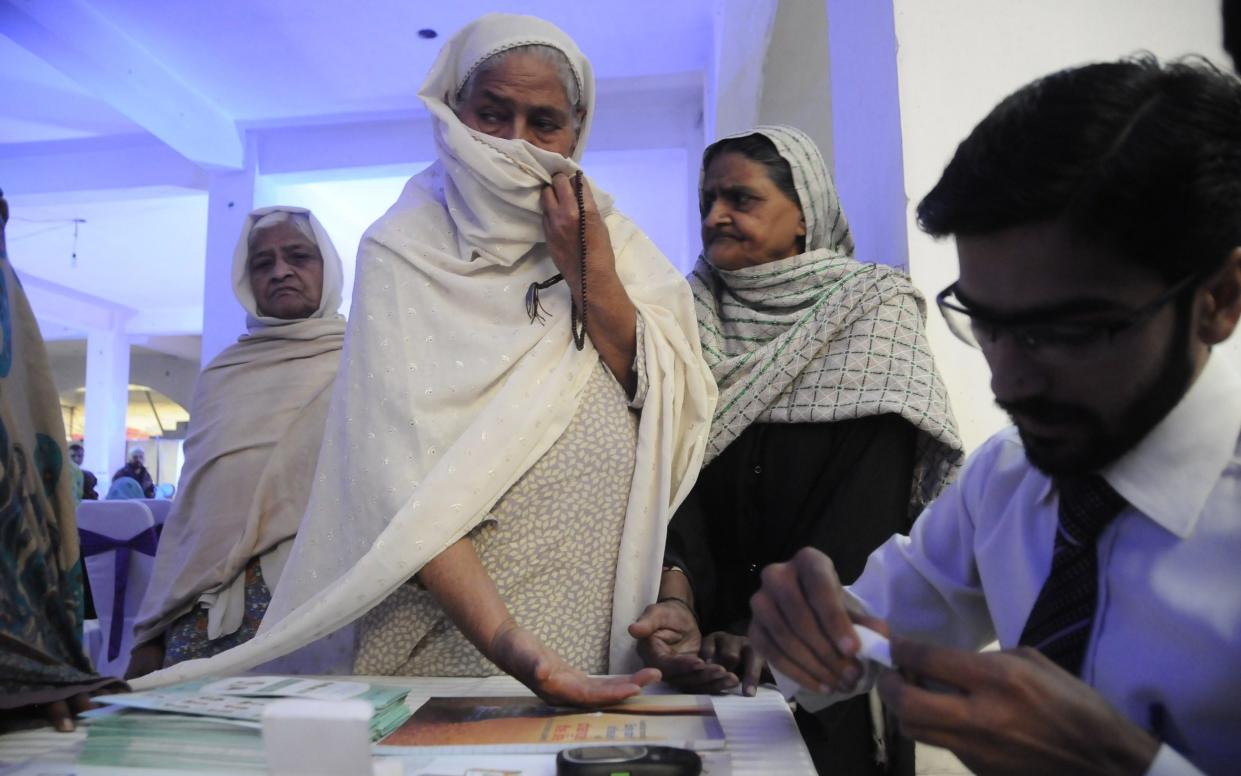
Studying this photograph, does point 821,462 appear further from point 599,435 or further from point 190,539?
point 190,539

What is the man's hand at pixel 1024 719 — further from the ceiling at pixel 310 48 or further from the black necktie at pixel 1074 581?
the ceiling at pixel 310 48

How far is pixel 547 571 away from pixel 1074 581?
691 millimetres

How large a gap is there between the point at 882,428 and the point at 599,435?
44 cm

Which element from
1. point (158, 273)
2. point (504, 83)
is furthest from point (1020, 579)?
point (158, 273)

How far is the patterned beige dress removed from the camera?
1.26 meters

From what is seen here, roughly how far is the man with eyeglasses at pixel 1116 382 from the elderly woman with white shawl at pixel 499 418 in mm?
488

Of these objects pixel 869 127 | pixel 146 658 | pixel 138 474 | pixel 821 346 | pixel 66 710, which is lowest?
pixel 146 658

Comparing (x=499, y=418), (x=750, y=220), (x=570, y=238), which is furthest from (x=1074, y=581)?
(x=750, y=220)

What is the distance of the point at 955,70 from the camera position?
1.75 metres

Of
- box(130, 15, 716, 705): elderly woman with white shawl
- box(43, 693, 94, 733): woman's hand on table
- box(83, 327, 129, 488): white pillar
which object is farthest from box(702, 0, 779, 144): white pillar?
box(83, 327, 129, 488): white pillar

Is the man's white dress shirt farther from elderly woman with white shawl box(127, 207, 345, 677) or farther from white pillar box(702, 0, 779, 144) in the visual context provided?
white pillar box(702, 0, 779, 144)

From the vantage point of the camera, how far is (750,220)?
1.67 meters

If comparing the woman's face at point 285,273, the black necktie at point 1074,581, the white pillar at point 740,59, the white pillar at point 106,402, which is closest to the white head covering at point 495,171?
the black necktie at point 1074,581

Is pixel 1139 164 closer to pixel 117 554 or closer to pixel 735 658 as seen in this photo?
pixel 735 658
